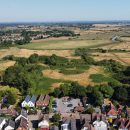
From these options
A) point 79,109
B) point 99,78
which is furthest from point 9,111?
point 99,78

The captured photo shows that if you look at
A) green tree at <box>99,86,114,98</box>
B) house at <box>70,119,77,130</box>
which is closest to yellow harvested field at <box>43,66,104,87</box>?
green tree at <box>99,86,114,98</box>

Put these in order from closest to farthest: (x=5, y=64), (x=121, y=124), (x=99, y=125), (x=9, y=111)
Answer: (x=99, y=125) < (x=121, y=124) < (x=9, y=111) < (x=5, y=64)

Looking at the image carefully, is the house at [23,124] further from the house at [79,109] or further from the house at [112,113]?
the house at [112,113]

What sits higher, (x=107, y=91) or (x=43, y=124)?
(x=43, y=124)

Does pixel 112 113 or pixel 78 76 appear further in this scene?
pixel 78 76

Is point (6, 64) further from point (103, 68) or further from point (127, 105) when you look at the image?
point (127, 105)

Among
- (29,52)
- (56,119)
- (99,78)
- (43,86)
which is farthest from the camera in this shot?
(29,52)

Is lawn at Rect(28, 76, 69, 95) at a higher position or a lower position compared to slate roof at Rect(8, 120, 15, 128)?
lower

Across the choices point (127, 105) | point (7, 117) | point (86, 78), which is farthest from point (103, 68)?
point (7, 117)

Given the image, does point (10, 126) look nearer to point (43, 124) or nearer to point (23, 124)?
point (23, 124)

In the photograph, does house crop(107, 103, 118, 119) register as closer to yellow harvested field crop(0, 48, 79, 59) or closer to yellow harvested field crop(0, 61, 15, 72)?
yellow harvested field crop(0, 61, 15, 72)

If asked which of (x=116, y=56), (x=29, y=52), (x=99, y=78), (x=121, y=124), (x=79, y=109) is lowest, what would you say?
(x=116, y=56)
